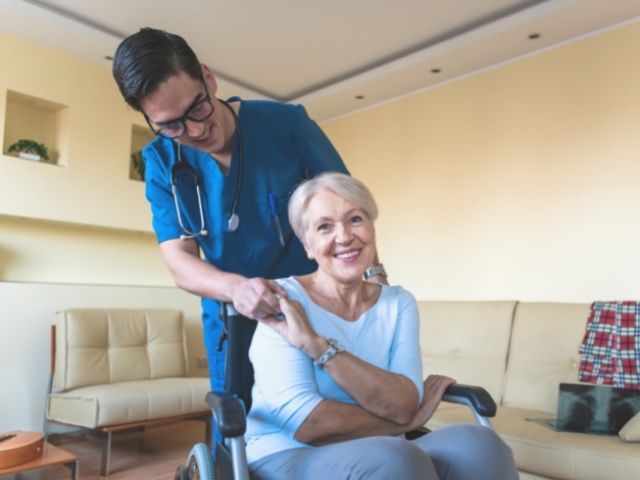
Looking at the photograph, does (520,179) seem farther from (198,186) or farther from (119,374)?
(119,374)

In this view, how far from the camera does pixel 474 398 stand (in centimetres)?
122

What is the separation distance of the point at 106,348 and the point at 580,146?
2943 millimetres

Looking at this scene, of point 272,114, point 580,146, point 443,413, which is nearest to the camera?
point 272,114

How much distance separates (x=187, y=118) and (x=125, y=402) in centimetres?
206

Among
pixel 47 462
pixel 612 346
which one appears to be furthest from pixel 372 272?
pixel 47 462

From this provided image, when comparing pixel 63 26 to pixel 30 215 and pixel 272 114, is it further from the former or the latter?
pixel 272 114

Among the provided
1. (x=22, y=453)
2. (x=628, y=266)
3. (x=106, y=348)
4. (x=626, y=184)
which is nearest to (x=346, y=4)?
(x=626, y=184)

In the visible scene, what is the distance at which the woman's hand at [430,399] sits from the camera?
1.17 metres

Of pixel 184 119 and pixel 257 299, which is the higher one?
pixel 184 119

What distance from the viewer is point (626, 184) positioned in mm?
2816

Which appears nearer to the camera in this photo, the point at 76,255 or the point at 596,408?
the point at 596,408

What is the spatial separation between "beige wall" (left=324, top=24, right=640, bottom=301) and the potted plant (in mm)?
2255

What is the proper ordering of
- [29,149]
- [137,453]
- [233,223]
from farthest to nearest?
[29,149] < [137,453] < [233,223]

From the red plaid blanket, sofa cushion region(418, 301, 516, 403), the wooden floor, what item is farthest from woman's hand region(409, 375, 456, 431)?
the wooden floor
